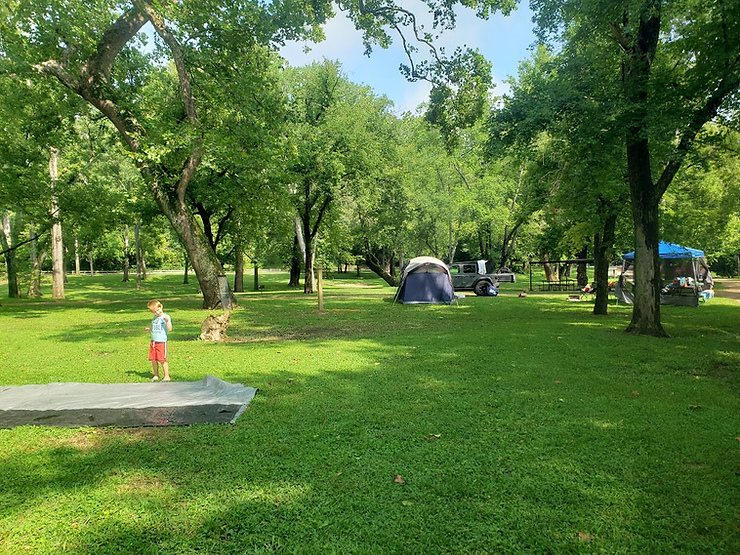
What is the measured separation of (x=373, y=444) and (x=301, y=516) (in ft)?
3.99

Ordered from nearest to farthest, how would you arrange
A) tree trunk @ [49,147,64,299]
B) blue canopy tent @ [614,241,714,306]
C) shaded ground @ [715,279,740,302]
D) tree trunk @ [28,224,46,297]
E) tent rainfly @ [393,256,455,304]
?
1. blue canopy tent @ [614,241,714,306]
2. tent rainfly @ [393,256,455,304]
3. tree trunk @ [49,147,64,299]
4. shaded ground @ [715,279,740,302]
5. tree trunk @ [28,224,46,297]

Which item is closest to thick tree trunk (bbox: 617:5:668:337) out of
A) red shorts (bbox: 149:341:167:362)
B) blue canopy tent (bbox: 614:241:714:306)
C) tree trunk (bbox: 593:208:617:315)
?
tree trunk (bbox: 593:208:617:315)

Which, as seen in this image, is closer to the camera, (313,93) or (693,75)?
(693,75)

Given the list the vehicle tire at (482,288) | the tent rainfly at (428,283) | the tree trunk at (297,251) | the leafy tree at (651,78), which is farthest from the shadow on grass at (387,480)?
the tree trunk at (297,251)

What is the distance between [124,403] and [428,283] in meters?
13.9

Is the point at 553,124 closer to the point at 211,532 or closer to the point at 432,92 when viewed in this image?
the point at 432,92

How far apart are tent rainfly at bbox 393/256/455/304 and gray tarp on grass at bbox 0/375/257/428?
12.7 m

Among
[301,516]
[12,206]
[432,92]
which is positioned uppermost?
[432,92]

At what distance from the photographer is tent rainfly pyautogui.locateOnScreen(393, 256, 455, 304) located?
17.8 meters

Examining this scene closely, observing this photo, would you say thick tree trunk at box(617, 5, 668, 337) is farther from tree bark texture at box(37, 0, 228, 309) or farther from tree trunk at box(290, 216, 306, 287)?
tree trunk at box(290, 216, 306, 287)

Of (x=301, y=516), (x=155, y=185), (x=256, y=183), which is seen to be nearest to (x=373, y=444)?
(x=301, y=516)

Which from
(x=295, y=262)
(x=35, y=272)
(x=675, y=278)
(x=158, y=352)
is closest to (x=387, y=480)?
(x=158, y=352)

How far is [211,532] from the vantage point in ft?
8.93

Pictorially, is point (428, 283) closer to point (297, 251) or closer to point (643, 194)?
point (643, 194)
